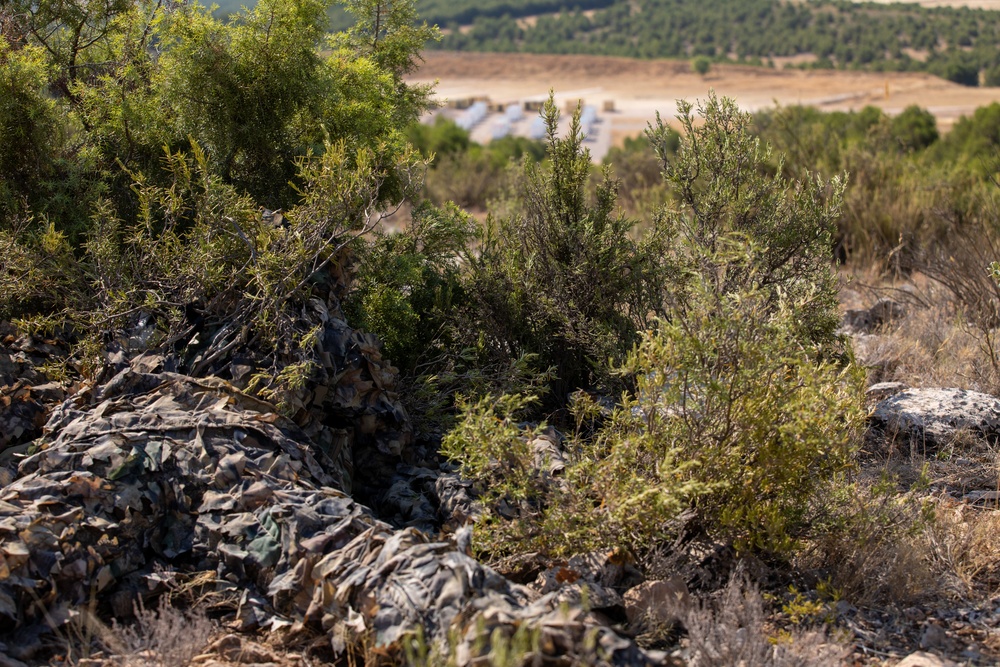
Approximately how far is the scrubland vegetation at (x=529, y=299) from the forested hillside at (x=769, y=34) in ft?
152

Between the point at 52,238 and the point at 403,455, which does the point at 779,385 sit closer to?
the point at 403,455

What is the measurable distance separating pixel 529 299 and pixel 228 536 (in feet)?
7.03

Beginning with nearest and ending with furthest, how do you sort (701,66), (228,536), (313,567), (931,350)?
(313,567)
(228,536)
(931,350)
(701,66)

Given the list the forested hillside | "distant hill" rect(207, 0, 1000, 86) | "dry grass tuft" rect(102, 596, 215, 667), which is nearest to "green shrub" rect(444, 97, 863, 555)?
"dry grass tuft" rect(102, 596, 215, 667)

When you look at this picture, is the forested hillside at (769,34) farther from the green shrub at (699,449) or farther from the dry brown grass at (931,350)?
the green shrub at (699,449)

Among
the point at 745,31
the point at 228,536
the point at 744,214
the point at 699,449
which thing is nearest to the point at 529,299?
the point at 744,214

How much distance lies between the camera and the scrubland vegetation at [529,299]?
312 cm

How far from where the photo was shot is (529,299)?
4676mm

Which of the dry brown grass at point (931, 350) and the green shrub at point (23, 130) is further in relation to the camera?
the dry brown grass at point (931, 350)

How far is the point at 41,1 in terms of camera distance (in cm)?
488

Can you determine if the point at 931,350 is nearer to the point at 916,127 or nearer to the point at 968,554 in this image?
the point at 968,554

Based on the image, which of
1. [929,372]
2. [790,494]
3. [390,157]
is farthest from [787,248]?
[390,157]

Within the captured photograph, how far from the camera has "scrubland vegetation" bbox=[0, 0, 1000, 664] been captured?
10.2 feet

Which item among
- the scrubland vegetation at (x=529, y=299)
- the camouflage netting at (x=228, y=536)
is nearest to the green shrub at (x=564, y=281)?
the scrubland vegetation at (x=529, y=299)
